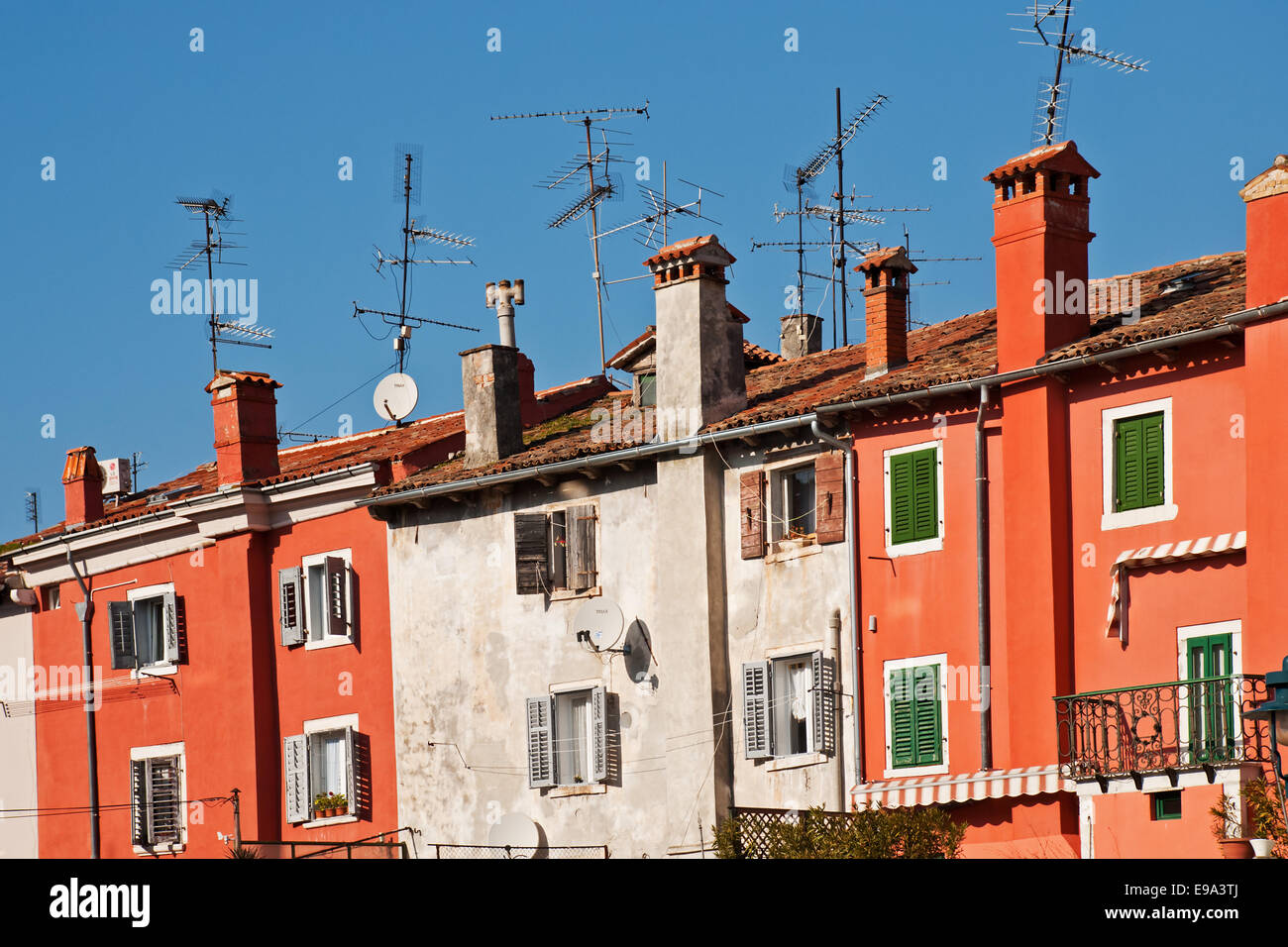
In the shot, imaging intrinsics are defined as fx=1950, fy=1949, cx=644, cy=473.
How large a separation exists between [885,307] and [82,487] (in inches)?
699

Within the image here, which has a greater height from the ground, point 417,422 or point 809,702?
point 417,422

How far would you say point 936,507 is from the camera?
25.5m

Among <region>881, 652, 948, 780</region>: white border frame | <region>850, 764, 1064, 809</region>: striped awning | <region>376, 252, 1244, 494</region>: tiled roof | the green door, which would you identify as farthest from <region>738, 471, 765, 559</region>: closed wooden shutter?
the green door

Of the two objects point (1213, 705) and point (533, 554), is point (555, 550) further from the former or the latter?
point (1213, 705)

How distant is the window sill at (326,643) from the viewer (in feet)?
106

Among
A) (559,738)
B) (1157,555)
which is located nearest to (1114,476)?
(1157,555)

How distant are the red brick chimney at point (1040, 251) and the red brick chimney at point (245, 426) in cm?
1482

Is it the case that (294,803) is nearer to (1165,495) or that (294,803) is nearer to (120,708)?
(120,708)

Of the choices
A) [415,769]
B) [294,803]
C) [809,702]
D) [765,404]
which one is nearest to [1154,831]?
[809,702]

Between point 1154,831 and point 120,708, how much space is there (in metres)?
20.6

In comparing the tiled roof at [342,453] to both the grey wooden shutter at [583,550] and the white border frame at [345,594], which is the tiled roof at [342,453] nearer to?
the white border frame at [345,594]

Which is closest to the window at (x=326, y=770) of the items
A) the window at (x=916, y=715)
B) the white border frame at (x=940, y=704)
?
the white border frame at (x=940, y=704)

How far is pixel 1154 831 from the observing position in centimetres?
2197

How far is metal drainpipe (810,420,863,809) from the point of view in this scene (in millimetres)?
25766
